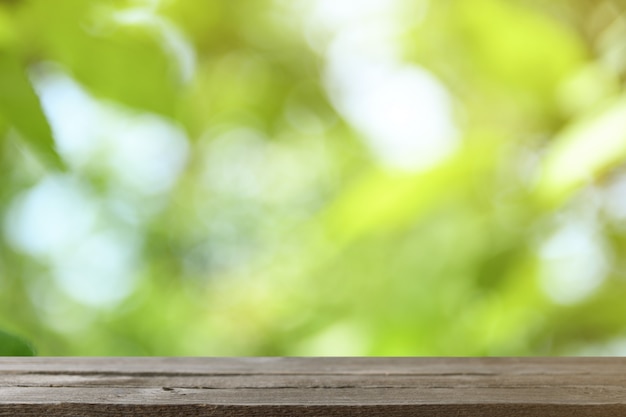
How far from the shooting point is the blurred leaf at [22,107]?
344mm

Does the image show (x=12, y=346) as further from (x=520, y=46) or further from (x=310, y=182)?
(x=310, y=182)

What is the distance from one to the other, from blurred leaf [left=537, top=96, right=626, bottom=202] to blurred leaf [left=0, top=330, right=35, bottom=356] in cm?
32

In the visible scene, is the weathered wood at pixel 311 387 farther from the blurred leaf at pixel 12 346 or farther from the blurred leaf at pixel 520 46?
the blurred leaf at pixel 520 46

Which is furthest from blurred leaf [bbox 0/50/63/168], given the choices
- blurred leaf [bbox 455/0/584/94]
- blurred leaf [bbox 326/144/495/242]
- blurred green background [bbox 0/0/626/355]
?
blurred leaf [bbox 455/0/584/94]

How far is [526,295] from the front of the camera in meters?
0.55

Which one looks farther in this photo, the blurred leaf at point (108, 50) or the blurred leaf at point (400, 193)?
the blurred leaf at point (400, 193)

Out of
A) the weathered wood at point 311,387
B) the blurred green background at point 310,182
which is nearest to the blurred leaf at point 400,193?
the blurred green background at point 310,182

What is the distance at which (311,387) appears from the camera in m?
0.23

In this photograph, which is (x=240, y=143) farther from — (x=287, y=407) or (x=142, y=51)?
(x=287, y=407)

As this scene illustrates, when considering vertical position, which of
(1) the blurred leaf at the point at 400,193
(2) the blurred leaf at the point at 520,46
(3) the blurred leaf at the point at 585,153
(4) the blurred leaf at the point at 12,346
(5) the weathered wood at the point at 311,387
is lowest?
(5) the weathered wood at the point at 311,387

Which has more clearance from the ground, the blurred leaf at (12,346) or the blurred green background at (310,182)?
the blurred green background at (310,182)

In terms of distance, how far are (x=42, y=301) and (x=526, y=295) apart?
868 millimetres

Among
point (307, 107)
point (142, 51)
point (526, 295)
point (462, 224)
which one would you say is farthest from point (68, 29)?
point (307, 107)

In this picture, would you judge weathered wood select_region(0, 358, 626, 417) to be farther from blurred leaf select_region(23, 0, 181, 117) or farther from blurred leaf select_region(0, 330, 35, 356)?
blurred leaf select_region(23, 0, 181, 117)
